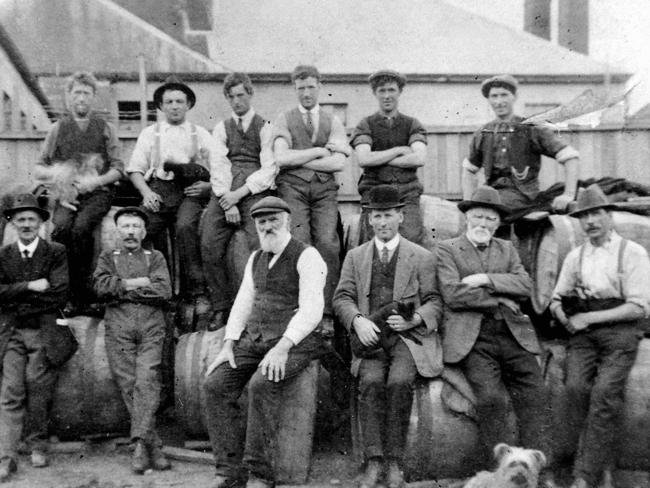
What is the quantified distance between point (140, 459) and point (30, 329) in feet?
4.69

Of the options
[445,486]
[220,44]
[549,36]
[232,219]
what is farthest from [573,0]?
[445,486]

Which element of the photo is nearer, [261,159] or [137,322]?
[137,322]

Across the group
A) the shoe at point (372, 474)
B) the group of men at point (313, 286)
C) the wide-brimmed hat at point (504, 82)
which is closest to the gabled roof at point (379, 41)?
the wide-brimmed hat at point (504, 82)

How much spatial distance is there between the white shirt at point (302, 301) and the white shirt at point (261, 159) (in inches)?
53.2

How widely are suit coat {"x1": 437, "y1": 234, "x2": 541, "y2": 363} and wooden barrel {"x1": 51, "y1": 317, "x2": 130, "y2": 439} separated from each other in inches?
115

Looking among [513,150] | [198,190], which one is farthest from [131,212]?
[513,150]

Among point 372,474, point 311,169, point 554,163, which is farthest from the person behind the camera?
point 554,163

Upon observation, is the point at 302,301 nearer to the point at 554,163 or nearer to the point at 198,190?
the point at 198,190

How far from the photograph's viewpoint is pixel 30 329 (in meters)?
6.40

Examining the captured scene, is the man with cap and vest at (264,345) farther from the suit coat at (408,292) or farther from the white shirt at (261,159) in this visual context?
the white shirt at (261,159)

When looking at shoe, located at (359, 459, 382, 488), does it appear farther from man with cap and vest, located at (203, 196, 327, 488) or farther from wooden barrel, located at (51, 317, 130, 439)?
wooden barrel, located at (51, 317, 130, 439)

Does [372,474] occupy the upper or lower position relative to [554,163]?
lower

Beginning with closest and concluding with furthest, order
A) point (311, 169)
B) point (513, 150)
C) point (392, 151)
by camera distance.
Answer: point (311, 169) → point (392, 151) → point (513, 150)

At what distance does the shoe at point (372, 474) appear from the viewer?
5480mm
